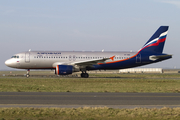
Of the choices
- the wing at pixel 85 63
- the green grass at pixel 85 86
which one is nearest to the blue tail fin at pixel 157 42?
the wing at pixel 85 63

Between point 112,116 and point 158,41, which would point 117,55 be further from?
point 112,116

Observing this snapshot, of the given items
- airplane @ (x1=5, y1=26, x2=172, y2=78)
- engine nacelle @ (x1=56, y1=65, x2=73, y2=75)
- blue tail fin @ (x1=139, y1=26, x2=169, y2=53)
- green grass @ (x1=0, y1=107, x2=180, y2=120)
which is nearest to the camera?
green grass @ (x1=0, y1=107, x2=180, y2=120)

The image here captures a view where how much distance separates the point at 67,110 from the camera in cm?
1080

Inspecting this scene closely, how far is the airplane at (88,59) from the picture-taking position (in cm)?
3775

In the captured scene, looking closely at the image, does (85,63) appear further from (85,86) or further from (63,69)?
(85,86)

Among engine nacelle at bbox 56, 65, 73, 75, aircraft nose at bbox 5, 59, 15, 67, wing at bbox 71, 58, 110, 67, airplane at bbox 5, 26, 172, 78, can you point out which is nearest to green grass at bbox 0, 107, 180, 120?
engine nacelle at bbox 56, 65, 73, 75

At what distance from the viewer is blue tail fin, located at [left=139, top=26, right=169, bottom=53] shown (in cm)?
4088

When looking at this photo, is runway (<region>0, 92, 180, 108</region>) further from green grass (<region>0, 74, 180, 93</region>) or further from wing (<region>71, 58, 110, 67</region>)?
wing (<region>71, 58, 110, 67</region>)

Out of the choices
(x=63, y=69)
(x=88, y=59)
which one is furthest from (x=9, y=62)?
(x=88, y=59)

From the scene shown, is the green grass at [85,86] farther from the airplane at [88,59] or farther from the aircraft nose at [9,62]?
the aircraft nose at [9,62]

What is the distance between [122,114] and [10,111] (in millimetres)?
4759

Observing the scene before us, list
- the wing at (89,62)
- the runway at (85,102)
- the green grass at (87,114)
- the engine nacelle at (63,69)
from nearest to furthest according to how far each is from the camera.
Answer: the green grass at (87,114) → the runway at (85,102) → the engine nacelle at (63,69) → the wing at (89,62)

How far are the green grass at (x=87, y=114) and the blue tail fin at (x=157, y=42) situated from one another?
30692 mm

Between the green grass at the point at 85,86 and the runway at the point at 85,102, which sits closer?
the runway at the point at 85,102
